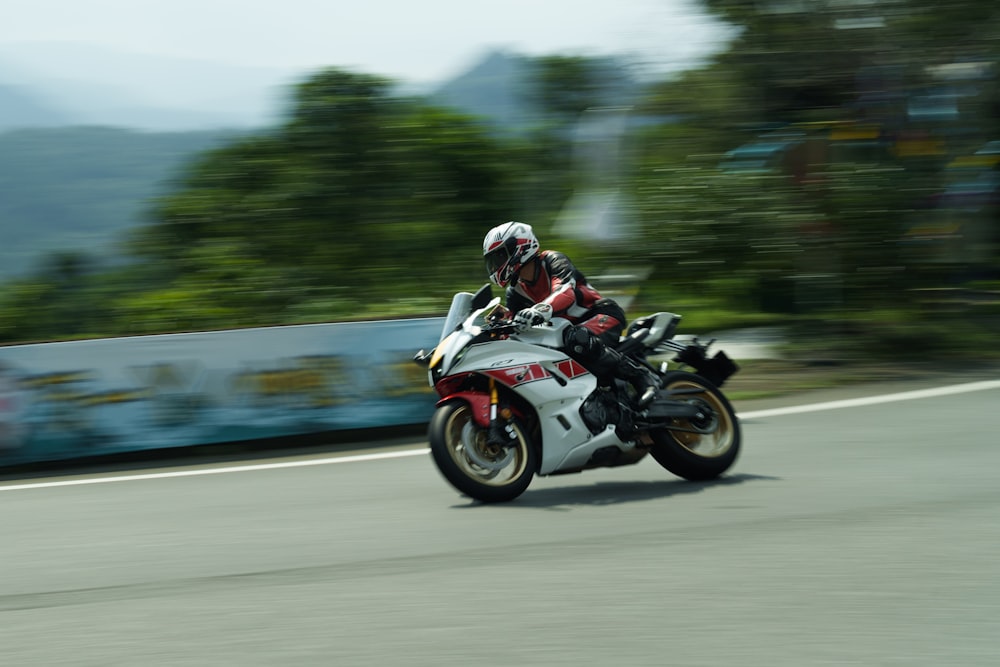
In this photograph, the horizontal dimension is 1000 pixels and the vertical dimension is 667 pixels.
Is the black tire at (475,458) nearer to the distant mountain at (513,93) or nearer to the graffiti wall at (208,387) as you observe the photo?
the graffiti wall at (208,387)

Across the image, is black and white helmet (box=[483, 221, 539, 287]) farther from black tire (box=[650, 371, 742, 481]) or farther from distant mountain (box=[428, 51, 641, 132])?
distant mountain (box=[428, 51, 641, 132])

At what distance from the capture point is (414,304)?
58.1 feet

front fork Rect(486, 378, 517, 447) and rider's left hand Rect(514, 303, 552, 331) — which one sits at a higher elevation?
rider's left hand Rect(514, 303, 552, 331)

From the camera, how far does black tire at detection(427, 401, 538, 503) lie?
23.2 feet

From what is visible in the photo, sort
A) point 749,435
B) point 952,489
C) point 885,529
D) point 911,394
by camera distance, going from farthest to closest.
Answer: point 911,394 < point 749,435 < point 952,489 < point 885,529

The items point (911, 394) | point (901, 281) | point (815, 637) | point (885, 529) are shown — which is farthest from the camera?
point (901, 281)

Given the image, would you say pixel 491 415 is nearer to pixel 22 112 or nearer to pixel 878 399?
pixel 878 399

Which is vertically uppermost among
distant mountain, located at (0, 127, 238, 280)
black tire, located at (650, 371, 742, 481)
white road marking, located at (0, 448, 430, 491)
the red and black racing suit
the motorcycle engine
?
the red and black racing suit

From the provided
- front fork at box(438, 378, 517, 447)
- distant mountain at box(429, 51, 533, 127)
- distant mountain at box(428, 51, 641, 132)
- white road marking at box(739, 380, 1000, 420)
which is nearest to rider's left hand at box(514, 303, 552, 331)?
front fork at box(438, 378, 517, 447)

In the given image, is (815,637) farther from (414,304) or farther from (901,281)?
(414,304)

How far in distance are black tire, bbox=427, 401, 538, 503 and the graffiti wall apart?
352 centimetres

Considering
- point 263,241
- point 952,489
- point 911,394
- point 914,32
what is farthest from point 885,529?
point 263,241

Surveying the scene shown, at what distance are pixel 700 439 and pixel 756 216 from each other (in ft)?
27.1

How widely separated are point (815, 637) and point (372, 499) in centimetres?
399
